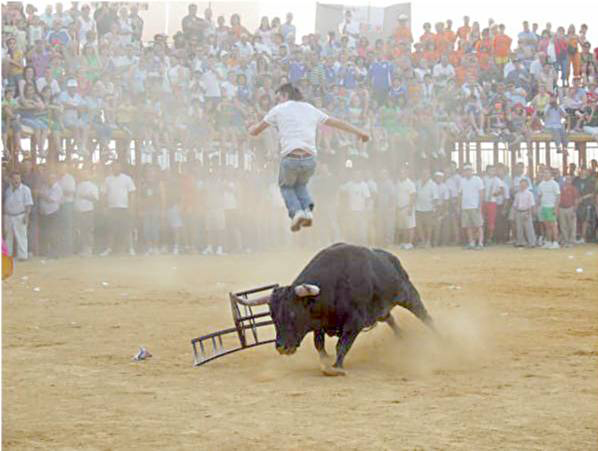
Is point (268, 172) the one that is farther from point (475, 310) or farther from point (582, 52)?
point (475, 310)

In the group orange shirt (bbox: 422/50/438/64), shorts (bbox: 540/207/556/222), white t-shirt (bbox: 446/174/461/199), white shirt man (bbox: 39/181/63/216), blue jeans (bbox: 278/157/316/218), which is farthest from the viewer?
orange shirt (bbox: 422/50/438/64)

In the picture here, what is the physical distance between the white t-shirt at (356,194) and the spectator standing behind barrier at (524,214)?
11.9 feet

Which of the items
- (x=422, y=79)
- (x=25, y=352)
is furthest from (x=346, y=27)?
(x=25, y=352)

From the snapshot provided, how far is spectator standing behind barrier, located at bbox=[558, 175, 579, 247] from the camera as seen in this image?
2259 centimetres

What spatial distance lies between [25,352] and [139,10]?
13526 millimetres

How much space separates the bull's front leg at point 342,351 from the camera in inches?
313

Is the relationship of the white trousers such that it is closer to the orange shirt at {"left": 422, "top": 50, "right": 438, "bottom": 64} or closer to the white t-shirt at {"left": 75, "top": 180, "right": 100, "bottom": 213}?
the white t-shirt at {"left": 75, "top": 180, "right": 100, "bottom": 213}

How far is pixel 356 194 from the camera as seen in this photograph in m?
21.7

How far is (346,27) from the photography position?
2347cm

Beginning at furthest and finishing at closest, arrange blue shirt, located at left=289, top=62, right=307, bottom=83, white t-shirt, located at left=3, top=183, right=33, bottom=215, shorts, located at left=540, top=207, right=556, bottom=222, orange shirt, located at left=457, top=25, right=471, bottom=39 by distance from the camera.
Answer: orange shirt, located at left=457, top=25, right=471, bottom=39, shorts, located at left=540, top=207, right=556, bottom=222, blue shirt, located at left=289, top=62, right=307, bottom=83, white t-shirt, located at left=3, top=183, right=33, bottom=215

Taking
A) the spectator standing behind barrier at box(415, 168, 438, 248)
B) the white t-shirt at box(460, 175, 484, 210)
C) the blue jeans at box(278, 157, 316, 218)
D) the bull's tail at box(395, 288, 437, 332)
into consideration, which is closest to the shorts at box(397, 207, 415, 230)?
the spectator standing behind barrier at box(415, 168, 438, 248)

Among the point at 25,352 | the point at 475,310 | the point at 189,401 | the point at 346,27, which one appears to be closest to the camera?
the point at 189,401

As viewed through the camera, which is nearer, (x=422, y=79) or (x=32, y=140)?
(x=32, y=140)

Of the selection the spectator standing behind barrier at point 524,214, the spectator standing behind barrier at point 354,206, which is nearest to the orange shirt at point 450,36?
the spectator standing behind barrier at point 524,214
